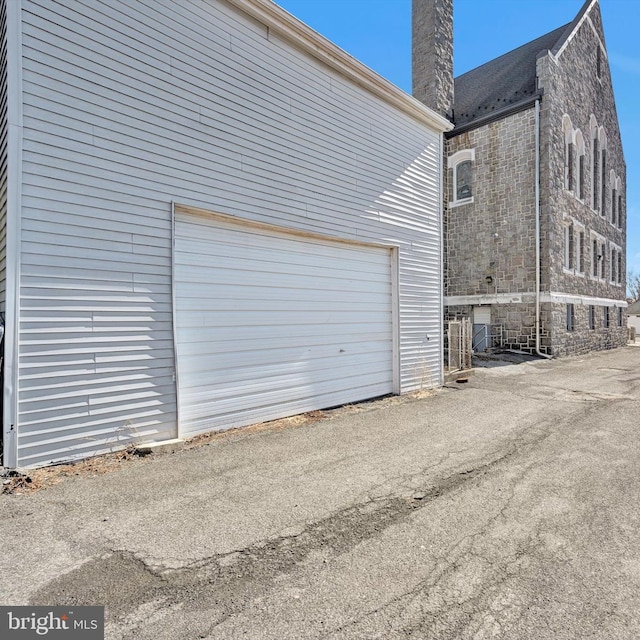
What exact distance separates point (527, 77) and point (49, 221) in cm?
1773

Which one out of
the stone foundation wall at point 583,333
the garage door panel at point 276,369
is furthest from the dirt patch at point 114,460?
the stone foundation wall at point 583,333

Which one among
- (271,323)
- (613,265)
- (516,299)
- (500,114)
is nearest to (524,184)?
(500,114)

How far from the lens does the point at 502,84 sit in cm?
1636

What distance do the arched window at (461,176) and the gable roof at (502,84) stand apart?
4.20 ft

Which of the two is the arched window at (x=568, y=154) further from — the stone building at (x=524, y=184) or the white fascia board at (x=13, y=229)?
the white fascia board at (x=13, y=229)

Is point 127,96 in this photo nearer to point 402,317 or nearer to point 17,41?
point 17,41

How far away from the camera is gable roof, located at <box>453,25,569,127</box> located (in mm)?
15321

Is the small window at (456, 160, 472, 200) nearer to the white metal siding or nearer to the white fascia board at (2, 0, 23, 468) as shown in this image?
the white metal siding

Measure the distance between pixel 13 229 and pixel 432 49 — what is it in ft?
49.0

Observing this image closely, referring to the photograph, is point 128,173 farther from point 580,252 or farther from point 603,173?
point 603,173

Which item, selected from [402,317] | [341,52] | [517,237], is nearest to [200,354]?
[402,317]

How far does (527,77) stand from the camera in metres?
15.4

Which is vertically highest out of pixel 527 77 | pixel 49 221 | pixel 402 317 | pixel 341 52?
pixel 527 77

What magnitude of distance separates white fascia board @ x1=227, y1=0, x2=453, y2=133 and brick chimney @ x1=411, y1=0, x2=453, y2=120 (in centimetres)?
743
